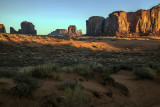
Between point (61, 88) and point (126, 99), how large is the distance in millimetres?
2218

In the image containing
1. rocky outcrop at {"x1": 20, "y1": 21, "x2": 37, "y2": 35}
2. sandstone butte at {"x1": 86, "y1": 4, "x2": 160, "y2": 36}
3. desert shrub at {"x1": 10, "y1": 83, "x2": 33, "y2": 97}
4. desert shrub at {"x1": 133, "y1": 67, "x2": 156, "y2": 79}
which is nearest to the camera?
desert shrub at {"x1": 10, "y1": 83, "x2": 33, "y2": 97}

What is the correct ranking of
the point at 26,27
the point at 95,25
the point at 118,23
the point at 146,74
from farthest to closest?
the point at 26,27 → the point at 95,25 → the point at 118,23 → the point at 146,74

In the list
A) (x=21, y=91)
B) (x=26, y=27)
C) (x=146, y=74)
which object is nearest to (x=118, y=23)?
(x=146, y=74)

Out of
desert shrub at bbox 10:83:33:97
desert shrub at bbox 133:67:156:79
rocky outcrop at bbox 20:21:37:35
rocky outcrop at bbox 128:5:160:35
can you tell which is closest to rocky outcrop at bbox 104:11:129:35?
rocky outcrop at bbox 128:5:160:35

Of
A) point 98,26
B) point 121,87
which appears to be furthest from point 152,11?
point 121,87

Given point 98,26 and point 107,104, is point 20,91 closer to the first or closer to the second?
point 107,104

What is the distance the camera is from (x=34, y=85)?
3.09 metres

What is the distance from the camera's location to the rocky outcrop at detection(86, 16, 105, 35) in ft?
287

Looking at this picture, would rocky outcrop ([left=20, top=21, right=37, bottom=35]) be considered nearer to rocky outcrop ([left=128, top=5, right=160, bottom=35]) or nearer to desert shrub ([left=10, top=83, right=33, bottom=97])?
rocky outcrop ([left=128, top=5, right=160, bottom=35])

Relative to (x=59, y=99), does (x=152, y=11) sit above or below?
above

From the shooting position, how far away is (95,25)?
3548 inches

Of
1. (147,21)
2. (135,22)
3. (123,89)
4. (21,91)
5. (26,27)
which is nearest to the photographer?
(21,91)

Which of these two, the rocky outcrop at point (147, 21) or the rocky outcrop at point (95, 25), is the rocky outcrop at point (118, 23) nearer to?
the rocky outcrop at point (147, 21)

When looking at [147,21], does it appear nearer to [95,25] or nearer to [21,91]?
[95,25]
